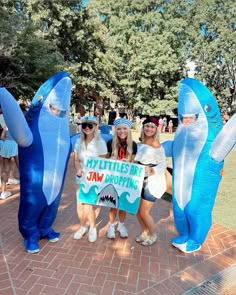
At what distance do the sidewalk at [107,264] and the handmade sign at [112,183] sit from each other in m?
0.69

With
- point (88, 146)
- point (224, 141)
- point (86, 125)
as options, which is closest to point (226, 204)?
point (224, 141)

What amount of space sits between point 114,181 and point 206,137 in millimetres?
1355

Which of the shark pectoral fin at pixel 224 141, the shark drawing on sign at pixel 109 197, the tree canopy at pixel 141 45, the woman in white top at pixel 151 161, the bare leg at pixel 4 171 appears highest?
the tree canopy at pixel 141 45

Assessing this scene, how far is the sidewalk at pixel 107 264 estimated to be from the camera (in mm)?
2955

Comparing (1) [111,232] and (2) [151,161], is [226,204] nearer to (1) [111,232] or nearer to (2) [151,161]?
(1) [111,232]

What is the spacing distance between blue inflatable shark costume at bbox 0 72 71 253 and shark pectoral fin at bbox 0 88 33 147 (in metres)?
0.06

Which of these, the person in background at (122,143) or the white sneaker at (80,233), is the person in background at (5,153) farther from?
the person in background at (122,143)

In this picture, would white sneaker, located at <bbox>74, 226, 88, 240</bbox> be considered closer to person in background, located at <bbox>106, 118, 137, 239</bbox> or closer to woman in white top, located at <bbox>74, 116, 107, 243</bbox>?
woman in white top, located at <bbox>74, 116, 107, 243</bbox>

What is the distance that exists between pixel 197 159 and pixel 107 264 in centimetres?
180

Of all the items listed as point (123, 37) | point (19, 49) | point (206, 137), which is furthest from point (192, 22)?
point (206, 137)

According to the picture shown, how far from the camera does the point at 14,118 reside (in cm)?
300

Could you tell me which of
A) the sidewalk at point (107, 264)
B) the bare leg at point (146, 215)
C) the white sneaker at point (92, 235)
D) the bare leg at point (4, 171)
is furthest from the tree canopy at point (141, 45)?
the bare leg at point (146, 215)

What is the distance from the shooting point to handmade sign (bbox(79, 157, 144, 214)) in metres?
3.48

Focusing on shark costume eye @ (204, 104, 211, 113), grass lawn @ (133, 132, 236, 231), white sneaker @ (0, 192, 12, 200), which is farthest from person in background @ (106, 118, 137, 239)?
white sneaker @ (0, 192, 12, 200)
